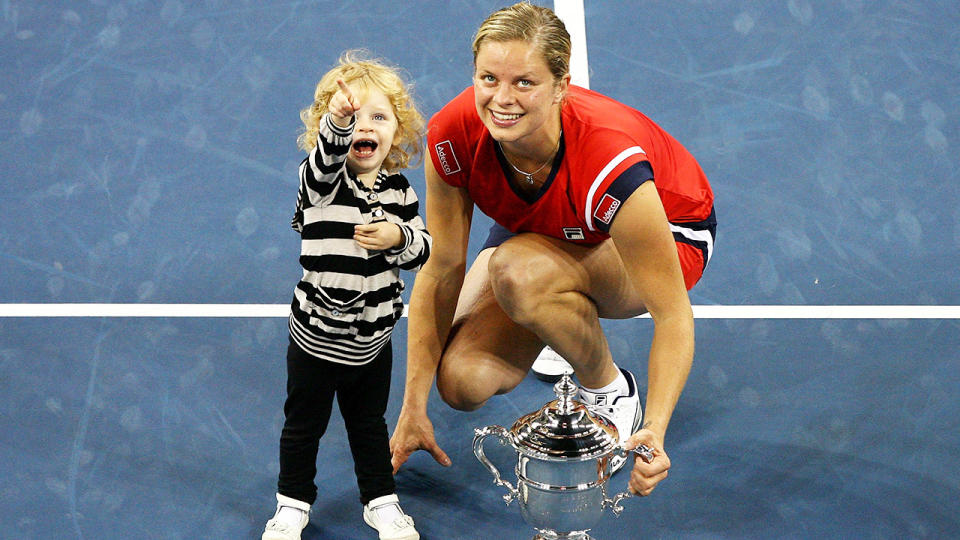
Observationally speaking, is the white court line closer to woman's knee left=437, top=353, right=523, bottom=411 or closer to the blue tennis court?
the blue tennis court

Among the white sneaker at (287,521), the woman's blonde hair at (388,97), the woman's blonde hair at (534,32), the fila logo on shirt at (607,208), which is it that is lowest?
the white sneaker at (287,521)

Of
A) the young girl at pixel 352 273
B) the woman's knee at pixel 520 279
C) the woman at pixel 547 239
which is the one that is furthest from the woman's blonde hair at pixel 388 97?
the woman's knee at pixel 520 279

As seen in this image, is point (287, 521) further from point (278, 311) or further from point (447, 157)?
point (278, 311)

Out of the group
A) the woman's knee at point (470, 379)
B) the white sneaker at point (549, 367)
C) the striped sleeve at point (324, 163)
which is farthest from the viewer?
the white sneaker at point (549, 367)

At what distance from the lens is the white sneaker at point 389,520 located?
7.84ft

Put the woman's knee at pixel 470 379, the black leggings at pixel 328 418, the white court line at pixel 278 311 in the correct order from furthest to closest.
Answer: the white court line at pixel 278 311 → the woman's knee at pixel 470 379 → the black leggings at pixel 328 418

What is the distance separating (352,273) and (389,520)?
548 millimetres

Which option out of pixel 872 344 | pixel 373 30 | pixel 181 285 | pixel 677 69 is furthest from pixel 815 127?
pixel 181 285

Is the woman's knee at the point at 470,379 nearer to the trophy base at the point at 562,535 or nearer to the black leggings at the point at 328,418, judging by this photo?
the black leggings at the point at 328,418

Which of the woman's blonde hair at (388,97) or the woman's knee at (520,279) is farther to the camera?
the woman's knee at (520,279)

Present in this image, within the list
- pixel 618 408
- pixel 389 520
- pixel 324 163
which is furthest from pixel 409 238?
pixel 618 408

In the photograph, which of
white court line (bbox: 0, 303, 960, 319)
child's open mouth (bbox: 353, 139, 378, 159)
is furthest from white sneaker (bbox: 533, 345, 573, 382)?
child's open mouth (bbox: 353, 139, 378, 159)

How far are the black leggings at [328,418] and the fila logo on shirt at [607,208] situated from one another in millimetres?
503

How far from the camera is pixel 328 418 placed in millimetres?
2412
